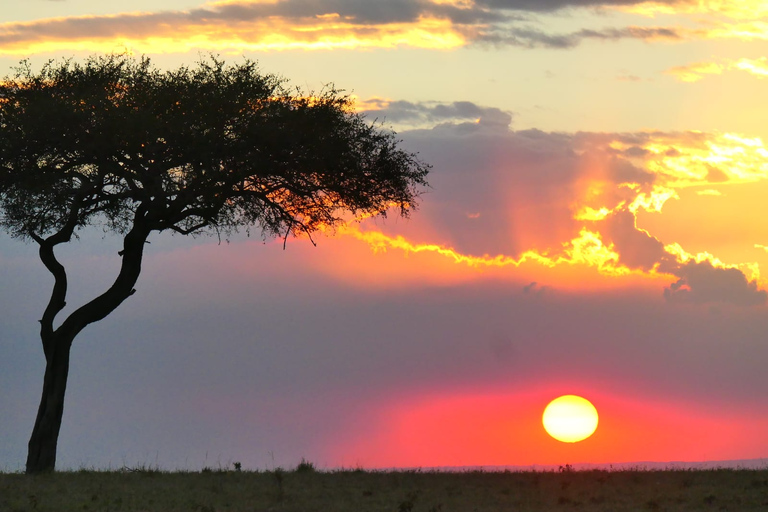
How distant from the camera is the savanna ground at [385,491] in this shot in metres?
25.2

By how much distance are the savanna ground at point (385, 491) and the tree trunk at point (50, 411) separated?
198 cm

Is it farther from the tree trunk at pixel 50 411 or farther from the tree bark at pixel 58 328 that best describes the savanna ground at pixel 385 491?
the tree bark at pixel 58 328

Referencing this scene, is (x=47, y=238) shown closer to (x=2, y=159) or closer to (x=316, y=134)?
(x=2, y=159)

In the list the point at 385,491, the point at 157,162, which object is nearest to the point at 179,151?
the point at 157,162

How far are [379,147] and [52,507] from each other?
15833 millimetres

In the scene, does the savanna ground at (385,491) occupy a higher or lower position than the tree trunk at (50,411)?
lower

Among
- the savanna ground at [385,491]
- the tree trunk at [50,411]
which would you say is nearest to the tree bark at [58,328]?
the tree trunk at [50,411]

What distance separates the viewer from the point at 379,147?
34344 millimetres

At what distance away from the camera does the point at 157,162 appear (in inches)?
1270

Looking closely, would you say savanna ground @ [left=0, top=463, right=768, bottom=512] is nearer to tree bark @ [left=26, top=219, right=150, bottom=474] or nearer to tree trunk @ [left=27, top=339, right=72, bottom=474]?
tree trunk @ [left=27, top=339, right=72, bottom=474]

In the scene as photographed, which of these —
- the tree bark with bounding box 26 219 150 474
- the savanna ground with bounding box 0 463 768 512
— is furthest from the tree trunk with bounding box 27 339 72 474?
the savanna ground with bounding box 0 463 768 512

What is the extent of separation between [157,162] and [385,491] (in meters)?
12.8

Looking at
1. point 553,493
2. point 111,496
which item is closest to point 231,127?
point 111,496

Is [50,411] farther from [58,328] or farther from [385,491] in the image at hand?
[385,491]
